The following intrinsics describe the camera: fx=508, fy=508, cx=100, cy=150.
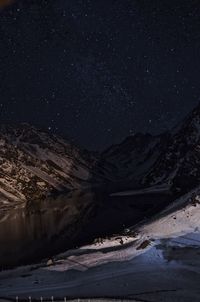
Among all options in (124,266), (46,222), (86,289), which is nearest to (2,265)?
(124,266)

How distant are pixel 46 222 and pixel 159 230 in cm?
7113

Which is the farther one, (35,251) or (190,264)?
(35,251)

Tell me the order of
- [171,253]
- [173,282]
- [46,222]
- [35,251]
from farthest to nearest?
[46,222], [35,251], [171,253], [173,282]

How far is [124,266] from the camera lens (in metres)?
50.0

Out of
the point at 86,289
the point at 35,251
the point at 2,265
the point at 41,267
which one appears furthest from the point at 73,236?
the point at 86,289

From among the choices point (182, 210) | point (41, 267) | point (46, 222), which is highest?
point (46, 222)

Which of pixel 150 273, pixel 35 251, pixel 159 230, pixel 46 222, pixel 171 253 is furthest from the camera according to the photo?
pixel 46 222

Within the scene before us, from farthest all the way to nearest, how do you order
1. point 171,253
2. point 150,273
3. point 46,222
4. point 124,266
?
point 46,222, point 171,253, point 124,266, point 150,273

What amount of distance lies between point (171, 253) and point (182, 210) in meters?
17.9

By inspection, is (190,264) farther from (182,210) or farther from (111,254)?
(182,210)

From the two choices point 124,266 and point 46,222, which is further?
point 46,222

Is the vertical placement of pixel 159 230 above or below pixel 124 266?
above

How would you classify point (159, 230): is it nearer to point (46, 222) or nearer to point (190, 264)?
point (190, 264)

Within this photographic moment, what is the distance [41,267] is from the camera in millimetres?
56156
